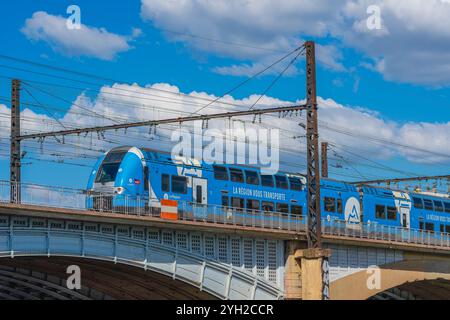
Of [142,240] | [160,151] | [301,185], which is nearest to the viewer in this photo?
[142,240]

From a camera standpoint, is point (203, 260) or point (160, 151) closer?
point (203, 260)

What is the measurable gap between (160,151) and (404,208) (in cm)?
2706

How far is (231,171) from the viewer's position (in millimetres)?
52906

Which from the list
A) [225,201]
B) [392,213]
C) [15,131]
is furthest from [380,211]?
[15,131]

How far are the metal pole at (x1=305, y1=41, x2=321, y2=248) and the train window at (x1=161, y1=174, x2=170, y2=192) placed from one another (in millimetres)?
8289

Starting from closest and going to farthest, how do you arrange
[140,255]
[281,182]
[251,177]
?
1. [140,255]
2. [251,177]
3. [281,182]

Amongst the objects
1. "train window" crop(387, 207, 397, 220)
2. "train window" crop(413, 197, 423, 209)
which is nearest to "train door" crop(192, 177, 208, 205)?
"train window" crop(387, 207, 397, 220)

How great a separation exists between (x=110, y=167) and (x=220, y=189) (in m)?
7.44

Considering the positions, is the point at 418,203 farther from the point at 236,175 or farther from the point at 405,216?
the point at 236,175

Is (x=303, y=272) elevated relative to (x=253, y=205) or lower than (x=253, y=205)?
lower

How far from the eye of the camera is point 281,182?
55938 millimetres

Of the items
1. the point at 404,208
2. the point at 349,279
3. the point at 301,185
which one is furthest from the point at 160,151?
the point at 404,208

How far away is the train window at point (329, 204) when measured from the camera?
5906cm
